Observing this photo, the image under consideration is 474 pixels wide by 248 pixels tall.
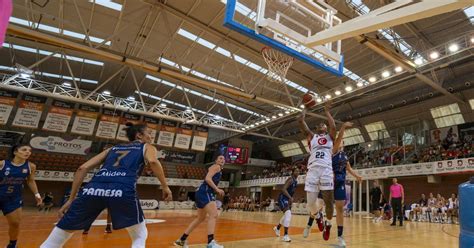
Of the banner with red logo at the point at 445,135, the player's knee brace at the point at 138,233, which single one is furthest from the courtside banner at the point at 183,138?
the player's knee brace at the point at 138,233

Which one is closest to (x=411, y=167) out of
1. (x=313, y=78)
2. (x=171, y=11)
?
(x=313, y=78)

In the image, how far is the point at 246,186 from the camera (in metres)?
32.5

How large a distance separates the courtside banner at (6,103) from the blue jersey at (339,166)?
59.4ft

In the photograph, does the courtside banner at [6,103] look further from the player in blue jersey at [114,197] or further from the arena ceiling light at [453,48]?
the arena ceiling light at [453,48]

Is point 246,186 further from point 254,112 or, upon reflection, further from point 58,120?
point 58,120

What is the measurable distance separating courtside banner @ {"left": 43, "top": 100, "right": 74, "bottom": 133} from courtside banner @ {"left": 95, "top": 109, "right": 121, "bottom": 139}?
180cm

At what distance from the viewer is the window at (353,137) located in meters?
26.2

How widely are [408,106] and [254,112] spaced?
12321 mm

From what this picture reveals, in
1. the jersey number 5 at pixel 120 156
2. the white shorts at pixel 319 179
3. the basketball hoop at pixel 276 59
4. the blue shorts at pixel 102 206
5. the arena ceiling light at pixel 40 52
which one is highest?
the arena ceiling light at pixel 40 52

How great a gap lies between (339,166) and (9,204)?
16.9 ft

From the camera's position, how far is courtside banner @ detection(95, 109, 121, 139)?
18297 millimetres

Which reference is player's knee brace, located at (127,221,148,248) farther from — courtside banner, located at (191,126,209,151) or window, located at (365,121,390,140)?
window, located at (365,121,390,140)

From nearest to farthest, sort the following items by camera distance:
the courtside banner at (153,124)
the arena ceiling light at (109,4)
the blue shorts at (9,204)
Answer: the blue shorts at (9,204)
the arena ceiling light at (109,4)
the courtside banner at (153,124)

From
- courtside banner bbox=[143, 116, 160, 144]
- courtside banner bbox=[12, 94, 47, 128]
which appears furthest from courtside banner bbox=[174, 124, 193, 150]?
courtside banner bbox=[12, 94, 47, 128]
